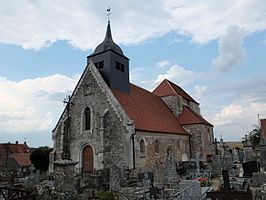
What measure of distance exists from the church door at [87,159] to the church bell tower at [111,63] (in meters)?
5.12

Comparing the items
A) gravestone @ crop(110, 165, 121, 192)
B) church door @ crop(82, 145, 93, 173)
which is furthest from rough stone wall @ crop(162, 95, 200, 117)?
gravestone @ crop(110, 165, 121, 192)

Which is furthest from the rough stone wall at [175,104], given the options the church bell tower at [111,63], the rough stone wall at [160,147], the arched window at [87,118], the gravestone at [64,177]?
the gravestone at [64,177]

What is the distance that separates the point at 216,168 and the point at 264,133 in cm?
1166

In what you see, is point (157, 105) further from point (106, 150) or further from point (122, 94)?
point (106, 150)

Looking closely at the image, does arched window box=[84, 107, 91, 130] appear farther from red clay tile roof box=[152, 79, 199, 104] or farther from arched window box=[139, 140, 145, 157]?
red clay tile roof box=[152, 79, 199, 104]

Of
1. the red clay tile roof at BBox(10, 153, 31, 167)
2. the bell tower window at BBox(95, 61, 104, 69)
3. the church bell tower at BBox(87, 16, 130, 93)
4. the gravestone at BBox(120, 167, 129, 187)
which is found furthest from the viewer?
the red clay tile roof at BBox(10, 153, 31, 167)

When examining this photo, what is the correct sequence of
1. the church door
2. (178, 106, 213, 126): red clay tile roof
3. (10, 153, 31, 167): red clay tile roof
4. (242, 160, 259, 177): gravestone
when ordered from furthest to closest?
(10, 153, 31, 167): red clay tile roof, (178, 106, 213, 126): red clay tile roof, the church door, (242, 160, 259, 177): gravestone

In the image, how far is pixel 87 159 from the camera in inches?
762

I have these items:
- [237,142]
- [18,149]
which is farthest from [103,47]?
[237,142]

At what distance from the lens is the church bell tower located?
20594mm

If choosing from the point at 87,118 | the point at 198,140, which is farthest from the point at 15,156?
the point at 198,140

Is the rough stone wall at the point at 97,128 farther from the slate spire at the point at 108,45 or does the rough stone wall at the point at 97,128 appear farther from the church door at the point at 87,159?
the slate spire at the point at 108,45

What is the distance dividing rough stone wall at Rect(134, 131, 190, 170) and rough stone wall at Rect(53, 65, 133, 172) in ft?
3.08

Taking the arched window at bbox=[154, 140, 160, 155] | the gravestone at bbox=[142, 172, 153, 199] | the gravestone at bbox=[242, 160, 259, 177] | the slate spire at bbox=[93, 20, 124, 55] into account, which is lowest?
the gravestone at bbox=[142, 172, 153, 199]
